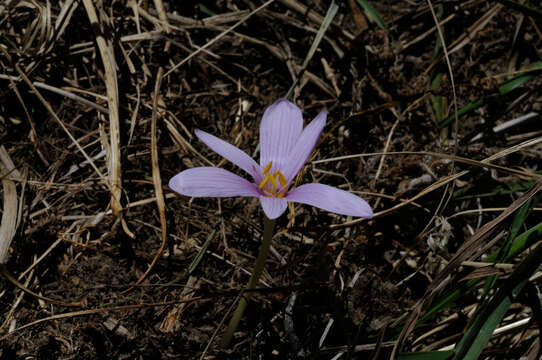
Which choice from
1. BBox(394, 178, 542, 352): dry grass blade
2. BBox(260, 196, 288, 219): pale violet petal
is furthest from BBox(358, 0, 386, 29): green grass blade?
BBox(260, 196, 288, 219): pale violet petal

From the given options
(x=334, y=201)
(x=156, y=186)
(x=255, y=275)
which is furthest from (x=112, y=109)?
(x=334, y=201)

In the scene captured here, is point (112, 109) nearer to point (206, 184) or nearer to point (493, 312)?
point (206, 184)

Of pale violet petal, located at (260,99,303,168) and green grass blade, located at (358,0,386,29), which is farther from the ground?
green grass blade, located at (358,0,386,29)

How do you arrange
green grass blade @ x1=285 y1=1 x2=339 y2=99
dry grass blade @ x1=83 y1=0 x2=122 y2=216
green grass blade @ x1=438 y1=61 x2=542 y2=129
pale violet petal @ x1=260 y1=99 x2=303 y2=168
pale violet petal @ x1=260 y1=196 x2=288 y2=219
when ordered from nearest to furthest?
pale violet petal @ x1=260 y1=196 x2=288 y2=219 → pale violet petal @ x1=260 y1=99 x2=303 y2=168 → dry grass blade @ x1=83 y1=0 x2=122 y2=216 → green grass blade @ x1=438 y1=61 x2=542 y2=129 → green grass blade @ x1=285 y1=1 x2=339 y2=99

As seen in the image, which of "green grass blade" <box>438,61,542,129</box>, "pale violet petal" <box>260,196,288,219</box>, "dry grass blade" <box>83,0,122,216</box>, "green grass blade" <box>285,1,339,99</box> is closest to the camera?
"pale violet petal" <box>260,196,288,219</box>

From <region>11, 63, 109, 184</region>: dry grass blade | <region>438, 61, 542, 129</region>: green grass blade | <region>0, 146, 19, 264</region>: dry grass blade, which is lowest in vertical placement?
<region>0, 146, 19, 264</region>: dry grass blade

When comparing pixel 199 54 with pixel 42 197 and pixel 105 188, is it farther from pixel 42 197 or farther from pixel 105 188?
pixel 42 197

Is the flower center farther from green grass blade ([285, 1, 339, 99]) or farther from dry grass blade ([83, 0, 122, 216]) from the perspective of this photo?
green grass blade ([285, 1, 339, 99])

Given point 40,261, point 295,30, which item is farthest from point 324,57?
point 40,261
